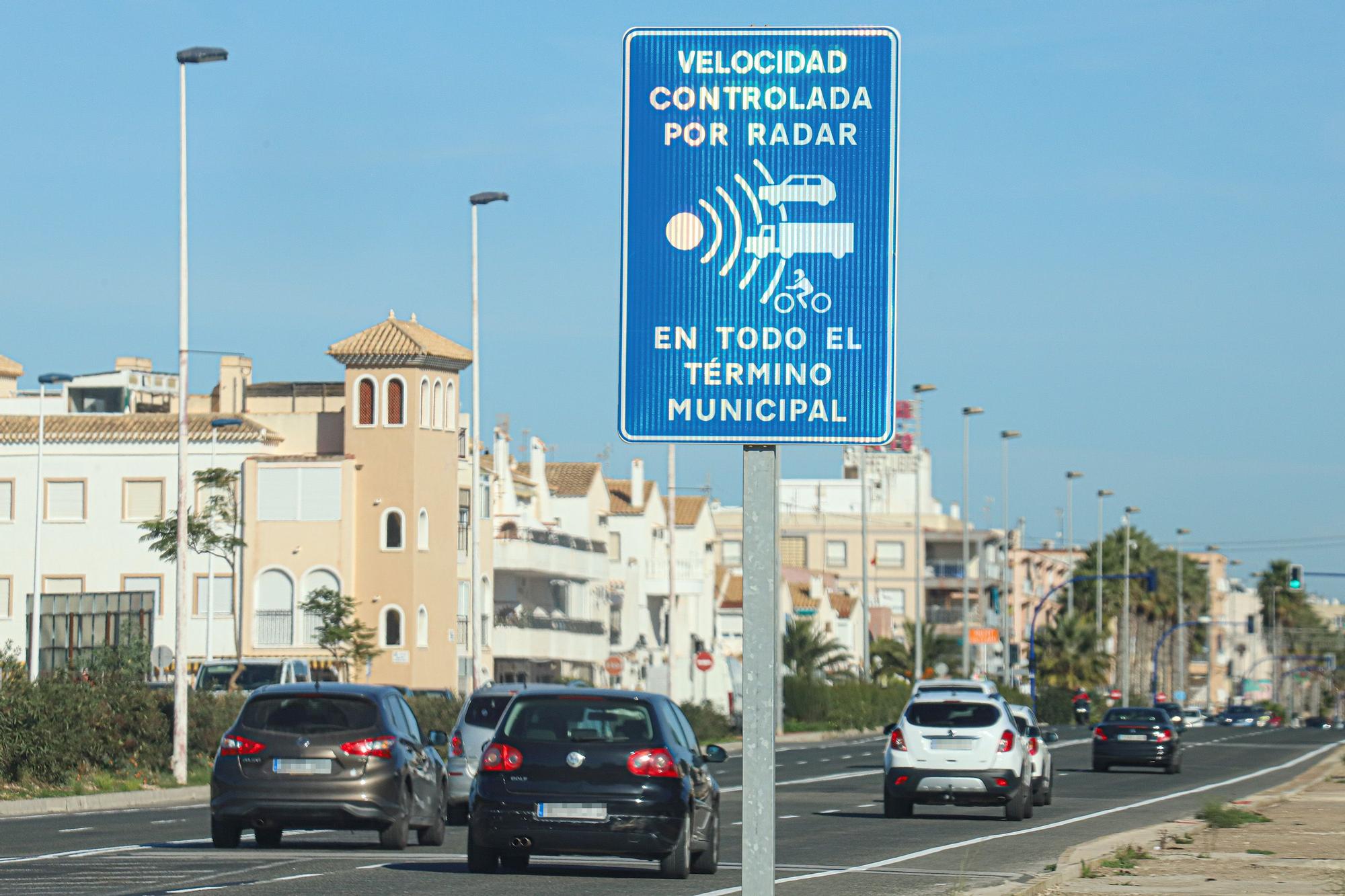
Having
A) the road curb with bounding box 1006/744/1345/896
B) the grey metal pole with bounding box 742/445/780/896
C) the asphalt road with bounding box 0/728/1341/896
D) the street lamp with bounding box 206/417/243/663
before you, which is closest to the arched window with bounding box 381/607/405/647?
the street lamp with bounding box 206/417/243/663

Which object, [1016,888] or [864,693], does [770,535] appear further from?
[864,693]

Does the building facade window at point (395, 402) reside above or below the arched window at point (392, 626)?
above

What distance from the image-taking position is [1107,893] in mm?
14539

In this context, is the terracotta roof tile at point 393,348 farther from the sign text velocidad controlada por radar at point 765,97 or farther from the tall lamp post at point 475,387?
the sign text velocidad controlada por radar at point 765,97

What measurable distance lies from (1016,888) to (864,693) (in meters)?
69.1

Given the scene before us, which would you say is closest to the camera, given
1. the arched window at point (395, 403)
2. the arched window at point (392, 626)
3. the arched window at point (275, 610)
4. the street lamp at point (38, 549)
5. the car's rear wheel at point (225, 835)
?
the car's rear wheel at point (225, 835)

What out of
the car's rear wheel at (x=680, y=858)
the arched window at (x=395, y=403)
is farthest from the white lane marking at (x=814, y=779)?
the arched window at (x=395, y=403)

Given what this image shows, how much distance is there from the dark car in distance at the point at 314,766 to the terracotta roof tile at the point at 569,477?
2676 inches

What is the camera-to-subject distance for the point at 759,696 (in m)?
6.57

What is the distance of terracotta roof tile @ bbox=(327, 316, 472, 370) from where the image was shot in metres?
71.2

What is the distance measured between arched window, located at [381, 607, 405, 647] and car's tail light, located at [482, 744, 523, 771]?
174 feet

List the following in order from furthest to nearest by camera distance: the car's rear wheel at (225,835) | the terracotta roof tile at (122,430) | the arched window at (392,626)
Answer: the terracotta roof tile at (122,430) < the arched window at (392,626) < the car's rear wheel at (225,835)

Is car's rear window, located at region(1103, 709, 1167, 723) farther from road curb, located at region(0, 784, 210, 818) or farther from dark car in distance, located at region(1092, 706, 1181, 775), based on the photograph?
road curb, located at region(0, 784, 210, 818)

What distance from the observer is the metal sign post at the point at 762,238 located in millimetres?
6855
